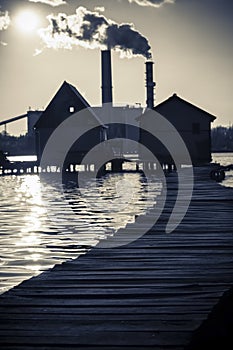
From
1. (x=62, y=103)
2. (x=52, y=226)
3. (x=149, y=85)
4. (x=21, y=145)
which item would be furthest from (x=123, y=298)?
(x=21, y=145)

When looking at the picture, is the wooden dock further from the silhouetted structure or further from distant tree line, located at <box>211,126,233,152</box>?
distant tree line, located at <box>211,126,233,152</box>

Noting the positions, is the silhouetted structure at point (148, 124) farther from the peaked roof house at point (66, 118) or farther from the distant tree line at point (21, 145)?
the distant tree line at point (21, 145)

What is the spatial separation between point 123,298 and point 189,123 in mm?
53539

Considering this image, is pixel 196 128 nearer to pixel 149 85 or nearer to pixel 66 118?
pixel 66 118

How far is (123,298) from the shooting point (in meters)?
6.74

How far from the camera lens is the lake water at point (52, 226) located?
443 inches

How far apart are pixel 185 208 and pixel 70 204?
8.67 metres

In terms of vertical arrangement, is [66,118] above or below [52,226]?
above

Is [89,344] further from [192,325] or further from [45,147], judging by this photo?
[45,147]

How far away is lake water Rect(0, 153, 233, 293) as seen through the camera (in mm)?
11258

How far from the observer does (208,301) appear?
6.45 m

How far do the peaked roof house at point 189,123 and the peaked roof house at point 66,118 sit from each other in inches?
182

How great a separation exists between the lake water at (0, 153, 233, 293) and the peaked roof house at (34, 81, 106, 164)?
94.5 feet

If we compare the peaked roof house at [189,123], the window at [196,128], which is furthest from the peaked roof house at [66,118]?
the window at [196,128]
